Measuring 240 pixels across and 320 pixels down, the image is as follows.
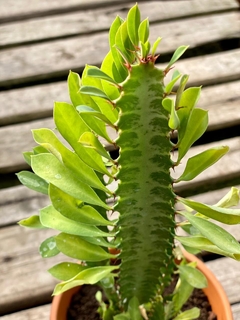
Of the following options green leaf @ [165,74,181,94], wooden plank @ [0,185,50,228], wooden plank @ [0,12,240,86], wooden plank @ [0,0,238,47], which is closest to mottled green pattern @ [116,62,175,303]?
green leaf @ [165,74,181,94]

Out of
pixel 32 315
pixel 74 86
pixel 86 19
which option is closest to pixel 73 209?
pixel 74 86

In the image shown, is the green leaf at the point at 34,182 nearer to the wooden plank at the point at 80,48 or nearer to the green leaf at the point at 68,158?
the green leaf at the point at 68,158

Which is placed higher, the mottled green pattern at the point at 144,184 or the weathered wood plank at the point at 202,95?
the weathered wood plank at the point at 202,95

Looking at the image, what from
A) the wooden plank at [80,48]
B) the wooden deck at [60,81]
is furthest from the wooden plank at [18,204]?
the wooden plank at [80,48]

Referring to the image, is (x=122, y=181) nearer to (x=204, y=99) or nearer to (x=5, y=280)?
(x=5, y=280)

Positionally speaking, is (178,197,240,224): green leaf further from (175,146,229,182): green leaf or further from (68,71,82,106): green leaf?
(68,71,82,106): green leaf

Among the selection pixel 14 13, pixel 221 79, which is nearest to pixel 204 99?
pixel 221 79

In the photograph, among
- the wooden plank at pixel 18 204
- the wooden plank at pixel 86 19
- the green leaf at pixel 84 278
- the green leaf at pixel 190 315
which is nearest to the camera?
the green leaf at pixel 84 278
